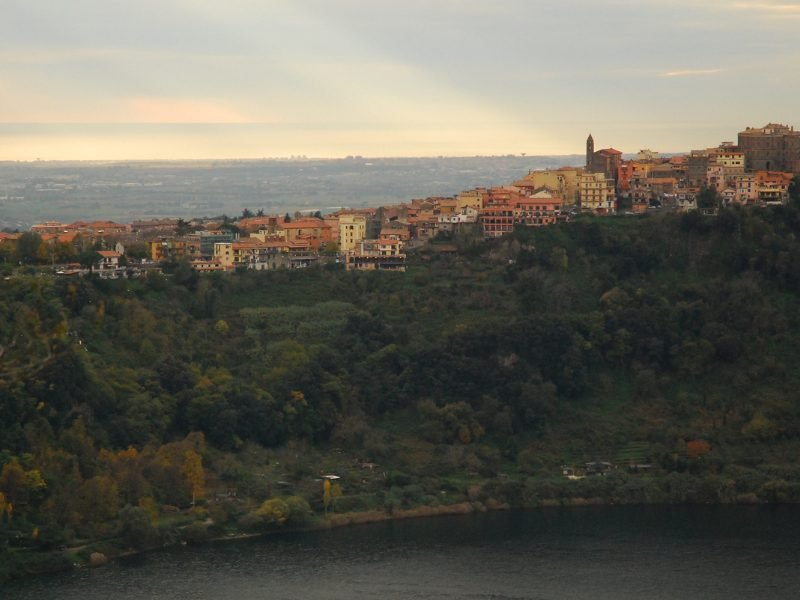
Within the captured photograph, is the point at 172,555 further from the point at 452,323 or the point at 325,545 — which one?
the point at 452,323

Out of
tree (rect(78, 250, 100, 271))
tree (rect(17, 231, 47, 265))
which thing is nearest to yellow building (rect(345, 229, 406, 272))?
tree (rect(78, 250, 100, 271))

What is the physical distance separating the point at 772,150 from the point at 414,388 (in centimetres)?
1366

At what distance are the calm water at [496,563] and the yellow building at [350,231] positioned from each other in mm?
11095

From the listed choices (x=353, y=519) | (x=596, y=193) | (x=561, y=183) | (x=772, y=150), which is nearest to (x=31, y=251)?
(x=353, y=519)

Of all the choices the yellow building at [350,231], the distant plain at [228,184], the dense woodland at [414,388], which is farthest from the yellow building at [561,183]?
the distant plain at [228,184]

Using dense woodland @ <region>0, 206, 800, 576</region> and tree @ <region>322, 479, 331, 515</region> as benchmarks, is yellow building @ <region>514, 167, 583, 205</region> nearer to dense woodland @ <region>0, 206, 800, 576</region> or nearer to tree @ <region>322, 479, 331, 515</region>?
dense woodland @ <region>0, 206, 800, 576</region>

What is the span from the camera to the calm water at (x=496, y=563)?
1706 cm

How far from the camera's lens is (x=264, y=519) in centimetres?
1994

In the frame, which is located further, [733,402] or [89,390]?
[733,402]

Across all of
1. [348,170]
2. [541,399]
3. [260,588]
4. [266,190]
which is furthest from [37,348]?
[348,170]

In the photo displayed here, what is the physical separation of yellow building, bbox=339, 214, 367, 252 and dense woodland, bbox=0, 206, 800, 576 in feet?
7.28

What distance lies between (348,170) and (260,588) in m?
71.9

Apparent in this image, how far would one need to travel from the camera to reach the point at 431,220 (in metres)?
31.8

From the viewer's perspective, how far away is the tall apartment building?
3362 centimetres
